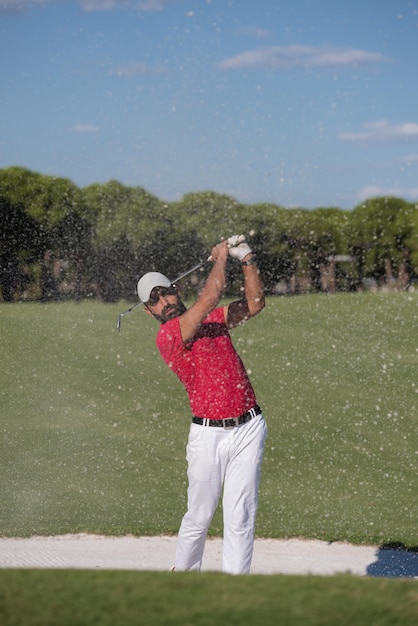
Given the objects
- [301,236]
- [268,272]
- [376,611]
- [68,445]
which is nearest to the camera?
[376,611]

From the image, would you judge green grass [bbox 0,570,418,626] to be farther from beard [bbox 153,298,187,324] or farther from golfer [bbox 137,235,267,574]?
beard [bbox 153,298,187,324]

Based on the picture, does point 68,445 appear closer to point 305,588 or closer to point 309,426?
point 309,426

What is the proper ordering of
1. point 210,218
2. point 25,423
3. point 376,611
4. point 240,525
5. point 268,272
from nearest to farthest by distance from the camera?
point 376,611, point 240,525, point 25,423, point 210,218, point 268,272

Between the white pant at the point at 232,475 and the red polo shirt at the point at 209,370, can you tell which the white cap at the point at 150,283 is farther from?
the white pant at the point at 232,475

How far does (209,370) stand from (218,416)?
242mm

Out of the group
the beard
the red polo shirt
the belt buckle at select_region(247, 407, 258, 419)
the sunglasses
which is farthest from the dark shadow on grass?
the sunglasses

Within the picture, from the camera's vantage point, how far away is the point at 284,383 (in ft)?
53.4

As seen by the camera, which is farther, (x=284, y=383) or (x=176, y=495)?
(x=284, y=383)

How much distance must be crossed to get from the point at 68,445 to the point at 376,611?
9459 millimetres

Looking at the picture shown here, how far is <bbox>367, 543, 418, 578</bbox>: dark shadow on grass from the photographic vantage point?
23.4 ft

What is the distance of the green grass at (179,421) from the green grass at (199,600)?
4.60 meters

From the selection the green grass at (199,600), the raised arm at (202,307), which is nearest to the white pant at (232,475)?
the raised arm at (202,307)

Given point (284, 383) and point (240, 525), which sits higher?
point (240, 525)

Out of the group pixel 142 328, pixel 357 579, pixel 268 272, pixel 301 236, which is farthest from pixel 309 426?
pixel 301 236
